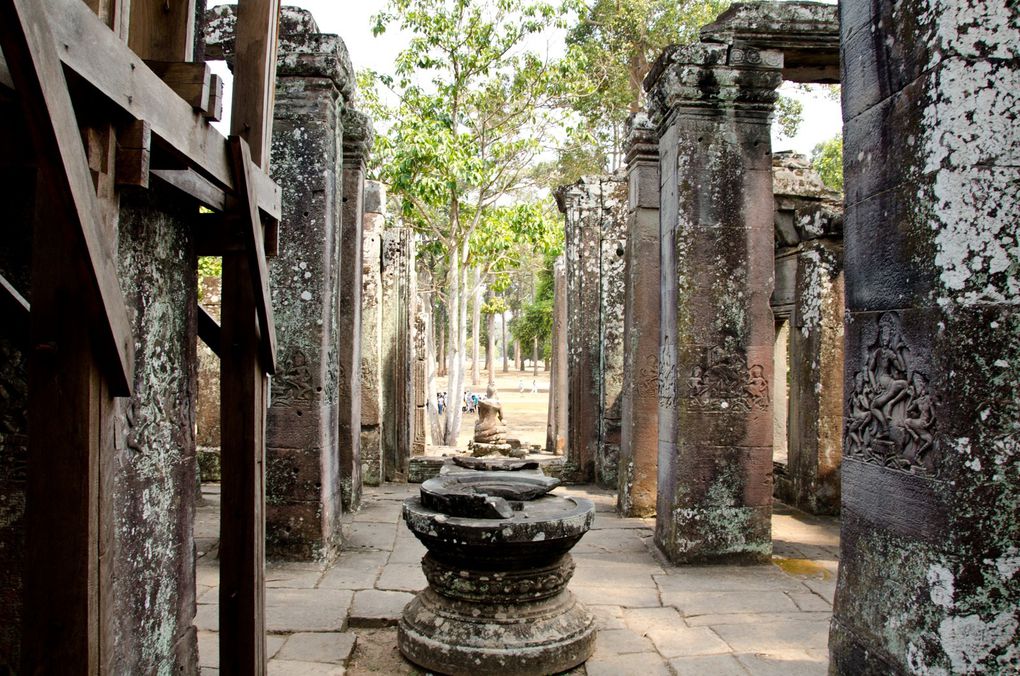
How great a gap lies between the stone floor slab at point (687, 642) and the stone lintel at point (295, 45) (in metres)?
4.39

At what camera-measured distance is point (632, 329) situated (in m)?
7.26

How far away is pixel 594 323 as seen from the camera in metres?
9.20

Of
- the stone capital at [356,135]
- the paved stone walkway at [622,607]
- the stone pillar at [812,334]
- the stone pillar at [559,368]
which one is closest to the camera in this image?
the paved stone walkway at [622,607]

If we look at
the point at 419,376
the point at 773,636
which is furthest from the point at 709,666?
the point at 419,376

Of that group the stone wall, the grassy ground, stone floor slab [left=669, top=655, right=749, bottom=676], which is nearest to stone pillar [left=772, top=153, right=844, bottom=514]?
the stone wall

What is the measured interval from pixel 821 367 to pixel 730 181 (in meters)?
2.98

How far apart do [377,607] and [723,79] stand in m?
4.40

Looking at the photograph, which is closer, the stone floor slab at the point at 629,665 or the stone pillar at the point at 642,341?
the stone floor slab at the point at 629,665

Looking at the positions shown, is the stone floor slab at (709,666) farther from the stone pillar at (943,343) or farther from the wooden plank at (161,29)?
the wooden plank at (161,29)

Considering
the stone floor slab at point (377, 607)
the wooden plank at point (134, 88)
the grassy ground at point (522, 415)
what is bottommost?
the grassy ground at point (522, 415)

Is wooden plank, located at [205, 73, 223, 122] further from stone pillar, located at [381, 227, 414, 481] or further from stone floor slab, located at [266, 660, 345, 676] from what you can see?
stone pillar, located at [381, 227, 414, 481]

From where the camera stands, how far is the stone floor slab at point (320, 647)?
376cm

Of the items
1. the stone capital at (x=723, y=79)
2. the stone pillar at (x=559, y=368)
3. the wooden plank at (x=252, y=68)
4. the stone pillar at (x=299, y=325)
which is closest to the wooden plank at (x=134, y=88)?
the wooden plank at (x=252, y=68)

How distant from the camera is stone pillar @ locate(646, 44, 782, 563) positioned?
545 cm
